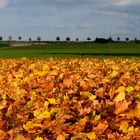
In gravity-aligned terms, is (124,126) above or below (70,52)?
above

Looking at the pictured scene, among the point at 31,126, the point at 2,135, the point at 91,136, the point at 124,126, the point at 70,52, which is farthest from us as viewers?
the point at 70,52

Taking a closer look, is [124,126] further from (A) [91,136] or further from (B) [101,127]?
(A) [91,136]

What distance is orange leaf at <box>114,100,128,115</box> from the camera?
4297 millimetres

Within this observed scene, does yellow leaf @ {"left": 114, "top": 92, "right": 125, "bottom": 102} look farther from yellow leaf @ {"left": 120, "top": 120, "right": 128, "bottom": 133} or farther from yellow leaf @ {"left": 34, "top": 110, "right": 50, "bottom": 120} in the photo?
yellow leaf @ {"left": 34, "top": 110, "right": 50, "bottom": 120}

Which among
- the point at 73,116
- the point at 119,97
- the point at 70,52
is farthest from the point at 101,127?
the point at 70,52

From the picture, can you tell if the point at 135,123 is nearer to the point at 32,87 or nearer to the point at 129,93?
the point at 129,93

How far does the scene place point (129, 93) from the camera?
5.20m

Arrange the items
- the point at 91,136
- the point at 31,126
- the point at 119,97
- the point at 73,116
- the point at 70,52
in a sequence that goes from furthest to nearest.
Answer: the point at 70,52, the point at 119,97, the point at 73,116, the point at 31,126, the point at 91,136

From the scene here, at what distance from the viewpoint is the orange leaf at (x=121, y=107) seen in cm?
430

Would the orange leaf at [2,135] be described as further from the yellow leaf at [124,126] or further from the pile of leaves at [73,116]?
the yellow leaf at [124,126]

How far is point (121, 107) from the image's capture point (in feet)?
14.3

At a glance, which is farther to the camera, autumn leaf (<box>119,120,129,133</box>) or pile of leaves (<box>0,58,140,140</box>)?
autumn leaf (<box>119,120,129,133</box>)

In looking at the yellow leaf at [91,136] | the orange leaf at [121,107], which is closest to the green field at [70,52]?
the orange leaf at [121,107]

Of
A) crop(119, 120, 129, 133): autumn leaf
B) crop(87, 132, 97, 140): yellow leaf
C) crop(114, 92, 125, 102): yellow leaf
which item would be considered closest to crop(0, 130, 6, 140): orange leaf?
crop(87, 132, 97, 140): yellow leaf
